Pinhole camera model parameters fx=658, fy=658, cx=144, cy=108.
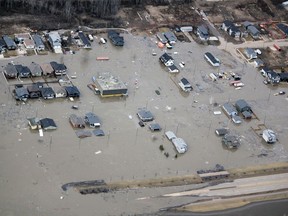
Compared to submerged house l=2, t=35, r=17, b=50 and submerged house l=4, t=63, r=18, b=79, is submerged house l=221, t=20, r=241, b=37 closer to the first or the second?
submerged house l=2, t=35, r=17, b=50

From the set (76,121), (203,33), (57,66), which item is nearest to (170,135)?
(76,121)

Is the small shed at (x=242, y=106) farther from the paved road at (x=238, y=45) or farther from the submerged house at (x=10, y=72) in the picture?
the submerged house at (x=10, y=72)

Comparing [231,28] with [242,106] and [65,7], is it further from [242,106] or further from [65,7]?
[65,7]

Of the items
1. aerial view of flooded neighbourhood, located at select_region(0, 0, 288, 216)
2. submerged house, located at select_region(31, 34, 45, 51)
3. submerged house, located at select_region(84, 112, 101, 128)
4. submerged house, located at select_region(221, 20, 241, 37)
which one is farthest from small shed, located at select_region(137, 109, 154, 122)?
submerged house, located at select_region(221, 20, 241, 37)

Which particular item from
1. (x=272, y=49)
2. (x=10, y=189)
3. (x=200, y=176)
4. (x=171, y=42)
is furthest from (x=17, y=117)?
(x=272, y=49)

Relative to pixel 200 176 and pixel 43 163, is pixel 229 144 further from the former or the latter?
pixel 43 163

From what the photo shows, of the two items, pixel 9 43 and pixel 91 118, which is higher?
pixel 91 118
